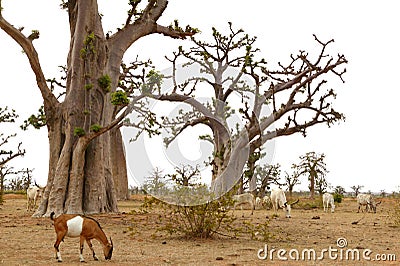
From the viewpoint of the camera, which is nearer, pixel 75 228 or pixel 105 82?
pixel 75 228

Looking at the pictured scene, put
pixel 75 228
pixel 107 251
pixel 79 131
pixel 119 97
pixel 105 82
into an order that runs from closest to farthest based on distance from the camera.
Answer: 1. pixel 75 228
2. pixel 107 251
3. pixel 119 97
4. pixel 79 131
5. pixel 105 82

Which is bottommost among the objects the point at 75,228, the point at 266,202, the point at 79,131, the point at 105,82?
the point at 75,228

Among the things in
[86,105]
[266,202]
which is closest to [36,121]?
[86,105]

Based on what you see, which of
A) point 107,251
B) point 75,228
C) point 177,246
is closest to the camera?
point 75,228

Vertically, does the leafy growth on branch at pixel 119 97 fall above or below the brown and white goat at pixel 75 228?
above

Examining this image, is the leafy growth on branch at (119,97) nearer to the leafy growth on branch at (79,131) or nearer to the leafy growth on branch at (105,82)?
the leafy growth on branch at (79,131)

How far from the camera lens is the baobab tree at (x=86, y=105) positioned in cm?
1417

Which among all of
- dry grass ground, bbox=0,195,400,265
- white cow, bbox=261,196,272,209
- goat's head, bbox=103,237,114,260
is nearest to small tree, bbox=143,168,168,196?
dry grass ground, bbox=0,195,400,265

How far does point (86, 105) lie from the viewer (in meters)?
15.1

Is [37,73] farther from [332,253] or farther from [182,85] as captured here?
[332,253]

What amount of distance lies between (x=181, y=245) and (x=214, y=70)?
16.9 meters

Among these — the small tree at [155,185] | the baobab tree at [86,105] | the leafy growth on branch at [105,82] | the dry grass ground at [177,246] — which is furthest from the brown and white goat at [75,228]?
the leafy growth on branch at [105,82]

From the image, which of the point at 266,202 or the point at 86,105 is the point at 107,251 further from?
the point at 266,202

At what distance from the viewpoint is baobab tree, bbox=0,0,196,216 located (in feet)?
46.5
